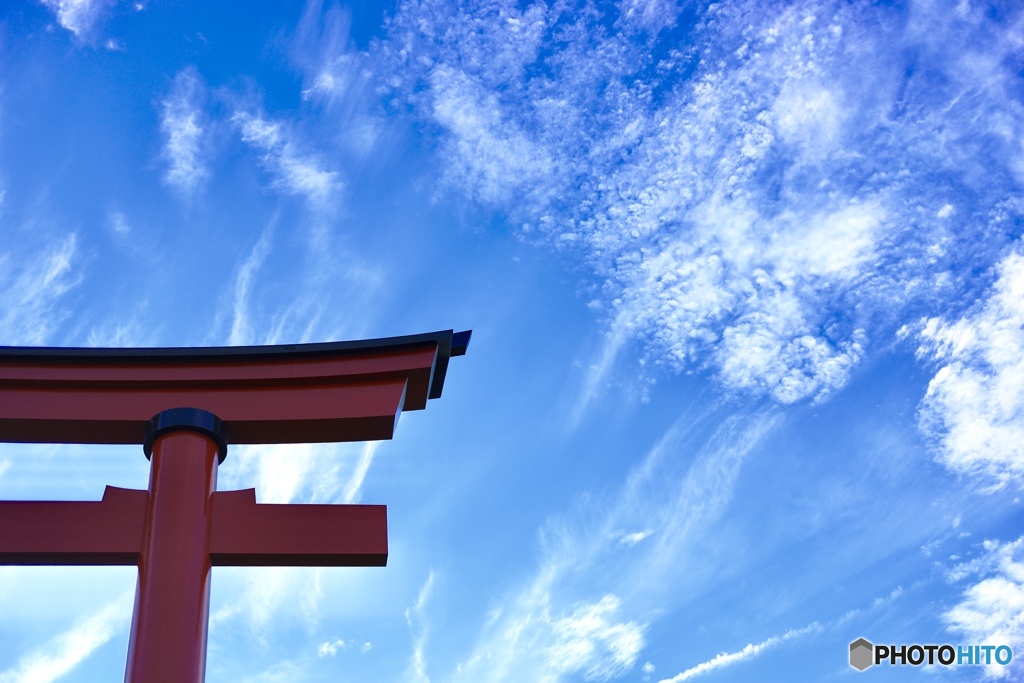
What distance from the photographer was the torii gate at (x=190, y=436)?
5500 millimetres

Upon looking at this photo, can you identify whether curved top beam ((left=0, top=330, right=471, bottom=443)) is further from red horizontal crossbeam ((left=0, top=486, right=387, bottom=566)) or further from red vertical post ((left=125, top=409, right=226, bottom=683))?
red horizontal crossbeam ((left=0, top=486, right=387, bottom=566))

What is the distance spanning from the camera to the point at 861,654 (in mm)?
8633

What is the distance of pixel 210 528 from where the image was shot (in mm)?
5816

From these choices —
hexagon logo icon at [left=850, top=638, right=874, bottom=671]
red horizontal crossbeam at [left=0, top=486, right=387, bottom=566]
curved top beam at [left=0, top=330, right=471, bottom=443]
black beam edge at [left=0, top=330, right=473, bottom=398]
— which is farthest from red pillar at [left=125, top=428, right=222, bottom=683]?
hexagon logo icon at [left=850, top=638, right=874, bottom=671]

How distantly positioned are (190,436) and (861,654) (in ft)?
20.2

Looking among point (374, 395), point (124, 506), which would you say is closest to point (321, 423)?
point (374, 395)

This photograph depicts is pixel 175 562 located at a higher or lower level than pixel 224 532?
lower

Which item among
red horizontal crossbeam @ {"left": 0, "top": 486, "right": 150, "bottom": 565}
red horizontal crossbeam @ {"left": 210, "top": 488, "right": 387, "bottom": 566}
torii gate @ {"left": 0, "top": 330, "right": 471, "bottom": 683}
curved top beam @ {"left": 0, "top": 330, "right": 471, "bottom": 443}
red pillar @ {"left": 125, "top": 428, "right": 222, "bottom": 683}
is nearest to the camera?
red pillar @ {"left": 125, "top": 428, "right": 222, "bottom": 683}

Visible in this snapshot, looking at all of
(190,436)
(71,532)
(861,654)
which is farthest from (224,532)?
(861,654)

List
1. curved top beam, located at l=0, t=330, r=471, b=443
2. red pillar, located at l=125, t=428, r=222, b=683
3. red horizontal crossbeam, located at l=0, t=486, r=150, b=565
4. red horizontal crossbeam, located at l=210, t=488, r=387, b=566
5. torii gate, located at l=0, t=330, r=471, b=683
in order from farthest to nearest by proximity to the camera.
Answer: curved top beam, located at l=0, t=330, r=471, b=443 < red horizontal crossbeam, located at l=210, t=488, r=387, b=566 < red horizontal crossbeam, located at l=0, t=486, r=150, b=565 < torii gate, located at l=0, t=330, r=471, b=683 < red pillar, located at l=125, t=428, r=222, b=683

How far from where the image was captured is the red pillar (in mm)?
5195

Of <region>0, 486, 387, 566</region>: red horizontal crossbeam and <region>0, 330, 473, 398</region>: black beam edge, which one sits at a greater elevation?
<region>0, 330, 473, 398</region>: black beam edge

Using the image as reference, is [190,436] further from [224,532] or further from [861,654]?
[861,654]

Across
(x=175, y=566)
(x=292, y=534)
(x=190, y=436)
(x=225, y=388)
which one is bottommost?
(x=175, y=566)
